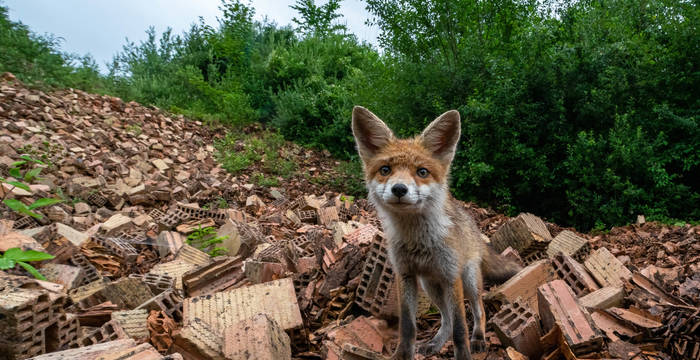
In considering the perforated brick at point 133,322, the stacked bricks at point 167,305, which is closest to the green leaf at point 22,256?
the perforated brick at point 133,322

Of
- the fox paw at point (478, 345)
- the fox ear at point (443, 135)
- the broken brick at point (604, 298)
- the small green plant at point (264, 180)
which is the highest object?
the fox ear at point (443, 135)

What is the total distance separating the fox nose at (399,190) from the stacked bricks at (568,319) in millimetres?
1204

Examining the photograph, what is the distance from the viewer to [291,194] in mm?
8852

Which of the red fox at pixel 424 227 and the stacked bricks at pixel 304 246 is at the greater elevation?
the red fox at pixel 424 227

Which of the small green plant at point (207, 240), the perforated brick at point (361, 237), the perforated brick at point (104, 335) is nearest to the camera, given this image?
the perforated brick at point (104, 335)

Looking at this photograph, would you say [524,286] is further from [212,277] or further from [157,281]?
[157,281]

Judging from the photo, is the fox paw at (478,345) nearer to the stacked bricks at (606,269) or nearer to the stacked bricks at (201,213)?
the stacked bricks at (606,269)

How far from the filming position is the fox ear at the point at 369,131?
298 centimetres

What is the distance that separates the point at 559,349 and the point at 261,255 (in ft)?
9.02

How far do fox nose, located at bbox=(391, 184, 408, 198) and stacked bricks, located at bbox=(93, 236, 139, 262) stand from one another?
3.36m

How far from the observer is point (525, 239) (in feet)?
13.7

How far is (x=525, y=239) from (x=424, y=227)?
77.0 inches

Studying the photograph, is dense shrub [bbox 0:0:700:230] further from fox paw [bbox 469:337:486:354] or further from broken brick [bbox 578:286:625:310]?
fox paw [bbox 469:337:486:354]

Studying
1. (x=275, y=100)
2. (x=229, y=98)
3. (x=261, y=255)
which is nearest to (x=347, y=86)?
(x=275, y=100)
